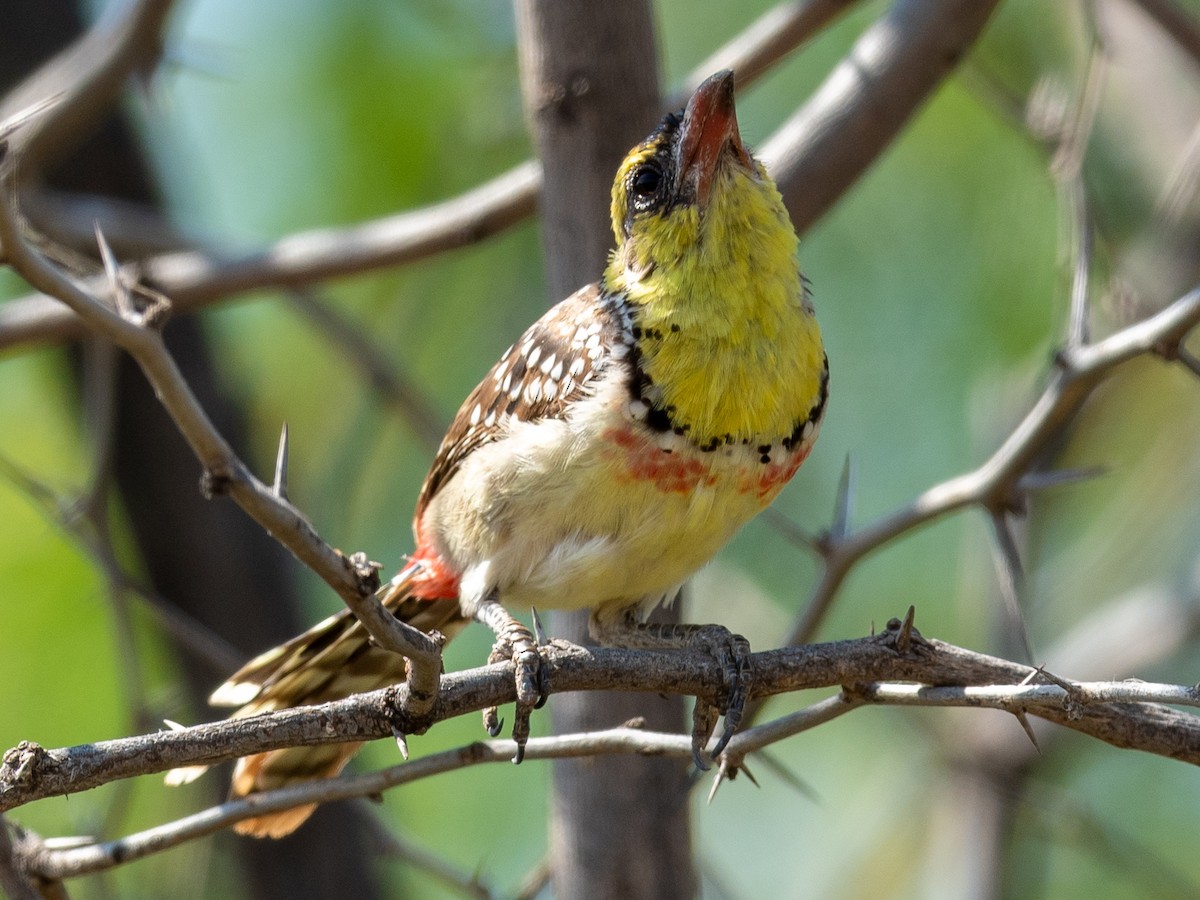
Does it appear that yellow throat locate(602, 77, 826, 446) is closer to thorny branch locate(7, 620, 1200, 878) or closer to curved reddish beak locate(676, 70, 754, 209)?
curved reddish beak locate(676, 70, 754, 209)

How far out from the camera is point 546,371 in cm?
360

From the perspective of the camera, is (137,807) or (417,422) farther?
(137,807)

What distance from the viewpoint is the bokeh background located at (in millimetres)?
6508

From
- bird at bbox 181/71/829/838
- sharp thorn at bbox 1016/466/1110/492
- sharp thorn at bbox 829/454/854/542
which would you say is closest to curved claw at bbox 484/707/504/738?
bird at bbox 181/71/829/838

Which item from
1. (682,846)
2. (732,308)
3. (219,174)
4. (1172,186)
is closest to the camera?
(732,308)

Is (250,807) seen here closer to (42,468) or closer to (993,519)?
(993,519)

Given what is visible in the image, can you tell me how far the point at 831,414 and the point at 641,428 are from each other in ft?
14.4

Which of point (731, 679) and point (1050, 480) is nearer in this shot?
point (731, 679)

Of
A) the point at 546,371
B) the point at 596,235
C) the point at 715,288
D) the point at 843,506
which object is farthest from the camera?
the point at 596,235

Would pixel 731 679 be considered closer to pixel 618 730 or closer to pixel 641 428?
pixel 618 730

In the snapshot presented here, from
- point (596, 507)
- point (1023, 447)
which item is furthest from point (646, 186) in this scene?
point (1023, 447)

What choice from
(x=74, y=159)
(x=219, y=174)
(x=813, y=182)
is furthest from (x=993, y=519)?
(x=219, y=174)

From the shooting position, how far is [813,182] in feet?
14.0

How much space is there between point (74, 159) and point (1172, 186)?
515 centimetres
